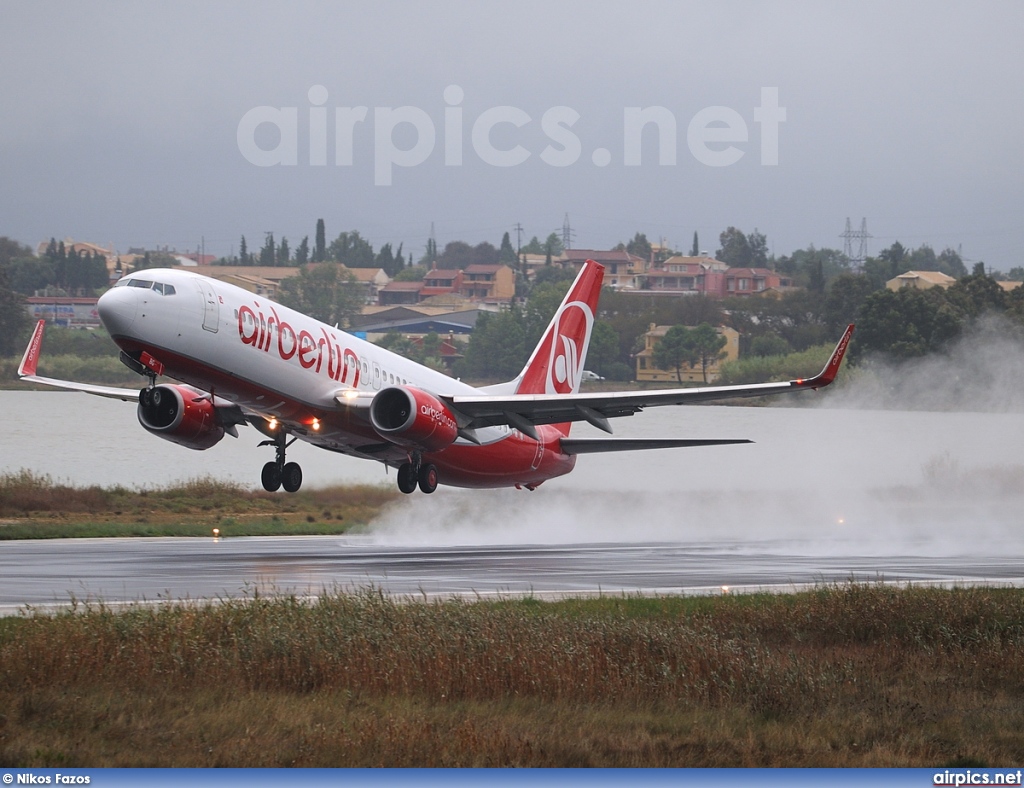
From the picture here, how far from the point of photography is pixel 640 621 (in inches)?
728

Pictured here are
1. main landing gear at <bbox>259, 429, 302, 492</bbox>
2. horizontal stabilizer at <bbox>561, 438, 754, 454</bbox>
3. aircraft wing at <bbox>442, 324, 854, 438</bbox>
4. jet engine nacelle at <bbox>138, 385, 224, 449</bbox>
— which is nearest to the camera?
jet engine nacelle at <bbox>138, 385, 224, 449</bbox>

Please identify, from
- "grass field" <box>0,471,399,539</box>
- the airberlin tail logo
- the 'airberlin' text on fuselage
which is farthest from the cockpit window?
the airberlin tail logo

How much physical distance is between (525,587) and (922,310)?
262ft

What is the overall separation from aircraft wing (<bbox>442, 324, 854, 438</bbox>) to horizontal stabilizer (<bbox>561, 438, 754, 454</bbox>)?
1.92 metres

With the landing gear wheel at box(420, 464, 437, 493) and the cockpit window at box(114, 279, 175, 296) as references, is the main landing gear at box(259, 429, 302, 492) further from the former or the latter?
the cockpit window at box(114, 279, 175, 296)

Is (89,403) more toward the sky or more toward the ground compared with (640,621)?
more toward the ground

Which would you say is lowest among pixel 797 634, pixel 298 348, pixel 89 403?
pixel 89 403

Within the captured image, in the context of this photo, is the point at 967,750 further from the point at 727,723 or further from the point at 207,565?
the point at 207,565

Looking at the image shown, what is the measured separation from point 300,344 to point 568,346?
14.2 metres

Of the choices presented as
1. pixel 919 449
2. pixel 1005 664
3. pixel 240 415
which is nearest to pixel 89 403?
pixel 919 449

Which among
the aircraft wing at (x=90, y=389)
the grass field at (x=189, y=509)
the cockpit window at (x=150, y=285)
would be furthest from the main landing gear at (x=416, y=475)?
the grass field at (x=189, y=509)

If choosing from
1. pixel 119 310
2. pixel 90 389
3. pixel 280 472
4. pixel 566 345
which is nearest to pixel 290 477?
pixel 280 472

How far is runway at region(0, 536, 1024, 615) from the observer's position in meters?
24.0

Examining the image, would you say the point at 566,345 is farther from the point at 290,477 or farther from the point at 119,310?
the point at 119,310
